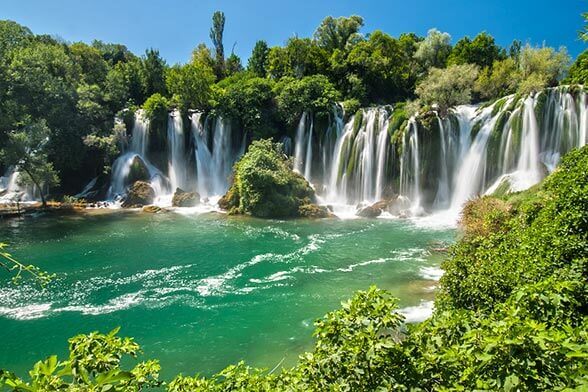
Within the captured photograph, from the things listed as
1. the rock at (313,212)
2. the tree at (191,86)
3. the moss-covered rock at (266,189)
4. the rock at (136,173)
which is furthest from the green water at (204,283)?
the tree at (191,86)

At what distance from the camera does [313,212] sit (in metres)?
29.9

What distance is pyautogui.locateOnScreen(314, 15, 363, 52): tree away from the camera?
54031 mm

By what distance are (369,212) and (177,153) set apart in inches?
839

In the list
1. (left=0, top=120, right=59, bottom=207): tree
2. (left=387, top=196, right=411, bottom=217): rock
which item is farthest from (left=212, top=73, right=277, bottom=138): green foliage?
(left=0, top=120, right=59, bottom=207): tree

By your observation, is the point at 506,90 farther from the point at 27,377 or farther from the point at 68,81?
the point at 68,81

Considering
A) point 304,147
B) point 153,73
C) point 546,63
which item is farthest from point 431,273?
point 153,73

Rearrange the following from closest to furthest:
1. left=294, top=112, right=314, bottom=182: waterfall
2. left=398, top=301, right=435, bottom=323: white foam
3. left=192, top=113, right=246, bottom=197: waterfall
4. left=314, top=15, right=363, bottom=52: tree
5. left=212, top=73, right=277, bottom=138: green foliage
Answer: left=398, top=301, right=435, bottom=323: white foam
left=294, top=112, right=314, bottom=182: waterfall
left=212, top=73, right=277, bottom=138: green foliage
left=192, top=113, right=246, bottom=197: waterfall
left=314, top=15, right=363, bottom=52: tree

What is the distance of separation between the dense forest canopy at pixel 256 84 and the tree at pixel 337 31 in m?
0.13

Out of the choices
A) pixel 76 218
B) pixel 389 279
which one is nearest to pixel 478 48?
pixel 389 279

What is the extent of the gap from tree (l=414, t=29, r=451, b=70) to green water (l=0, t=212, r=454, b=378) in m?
28.5

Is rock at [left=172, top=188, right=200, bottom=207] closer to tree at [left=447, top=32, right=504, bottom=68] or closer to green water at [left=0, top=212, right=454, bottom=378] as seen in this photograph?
green water at [left=0, top=212, right=454, bottom=378]

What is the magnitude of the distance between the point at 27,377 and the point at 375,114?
29.9 metres

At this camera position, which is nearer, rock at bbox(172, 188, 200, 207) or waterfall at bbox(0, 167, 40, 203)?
rock at bbox(172, 188, 200, 207)

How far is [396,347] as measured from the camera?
166 inches
